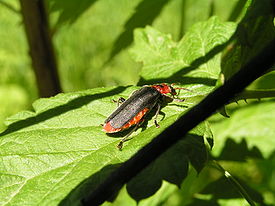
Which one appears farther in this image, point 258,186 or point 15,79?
point 15,79

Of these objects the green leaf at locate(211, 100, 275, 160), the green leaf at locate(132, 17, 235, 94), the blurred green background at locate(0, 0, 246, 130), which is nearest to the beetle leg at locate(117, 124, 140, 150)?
the green leaf at locate(132, 17, 235, 94)

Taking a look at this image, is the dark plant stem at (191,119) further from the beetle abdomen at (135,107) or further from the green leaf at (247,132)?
the green leaf at (247,132)

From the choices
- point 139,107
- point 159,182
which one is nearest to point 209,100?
point 159,182

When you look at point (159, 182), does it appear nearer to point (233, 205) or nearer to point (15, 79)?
point (233, 205)

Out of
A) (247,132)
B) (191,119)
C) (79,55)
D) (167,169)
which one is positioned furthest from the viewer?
(79,55)

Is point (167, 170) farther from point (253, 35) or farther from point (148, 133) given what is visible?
point (253, 35)

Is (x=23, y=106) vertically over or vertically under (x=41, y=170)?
under

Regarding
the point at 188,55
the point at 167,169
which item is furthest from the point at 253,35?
the point at 188,55
